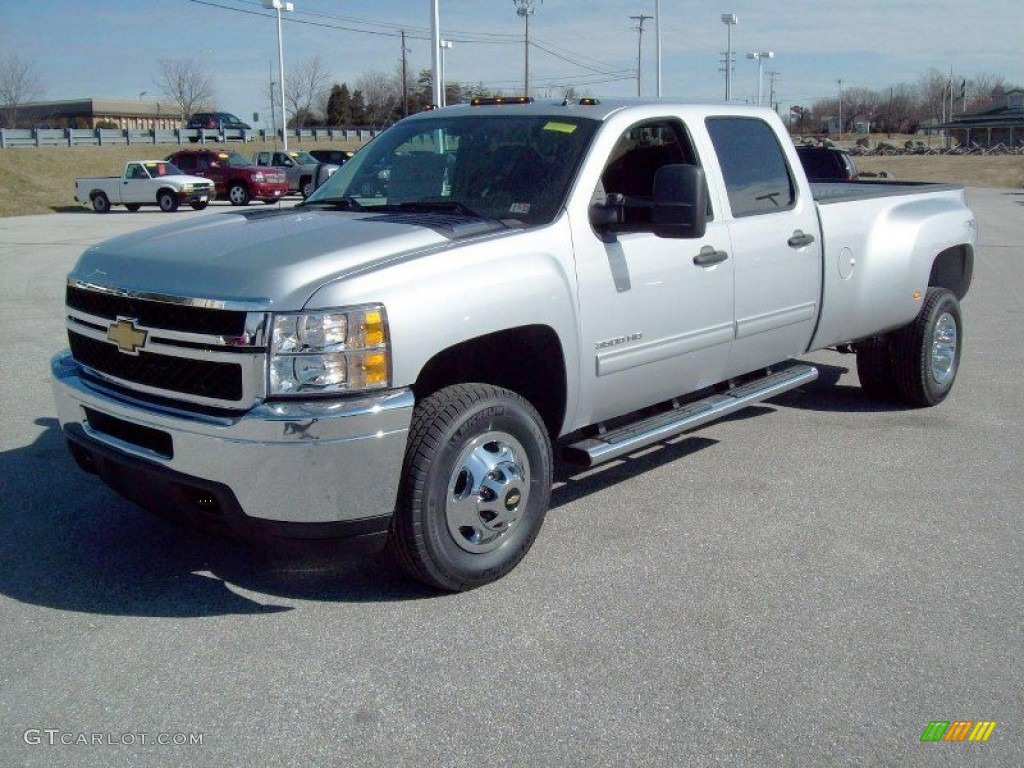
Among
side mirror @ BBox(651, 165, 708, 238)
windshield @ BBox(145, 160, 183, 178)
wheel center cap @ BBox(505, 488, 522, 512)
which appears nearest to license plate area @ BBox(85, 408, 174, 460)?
wheel center cap @ BBox(505, 488, 522, 512)

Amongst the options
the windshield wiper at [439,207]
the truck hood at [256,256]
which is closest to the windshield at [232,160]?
the windshield wiper at [439,207]

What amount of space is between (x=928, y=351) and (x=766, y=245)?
2.16m

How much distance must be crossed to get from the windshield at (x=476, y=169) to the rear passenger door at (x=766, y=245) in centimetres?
110

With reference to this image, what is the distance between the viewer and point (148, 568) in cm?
468

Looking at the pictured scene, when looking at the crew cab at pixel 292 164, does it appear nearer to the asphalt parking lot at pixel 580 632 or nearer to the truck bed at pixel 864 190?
the truck bed at pixel 864 190

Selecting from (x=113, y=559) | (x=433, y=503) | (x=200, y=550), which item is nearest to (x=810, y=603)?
(x=433, y=503)

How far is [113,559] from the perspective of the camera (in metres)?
4.77

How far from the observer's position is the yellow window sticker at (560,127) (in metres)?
5.13

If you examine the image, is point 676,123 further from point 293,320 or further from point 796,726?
point 796,726

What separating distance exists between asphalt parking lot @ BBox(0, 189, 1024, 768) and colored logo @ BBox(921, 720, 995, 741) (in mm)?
32

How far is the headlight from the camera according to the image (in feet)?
12.5

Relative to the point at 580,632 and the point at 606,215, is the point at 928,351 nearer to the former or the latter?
the point at 606,215

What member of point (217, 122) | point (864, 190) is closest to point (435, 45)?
point (864, 190)

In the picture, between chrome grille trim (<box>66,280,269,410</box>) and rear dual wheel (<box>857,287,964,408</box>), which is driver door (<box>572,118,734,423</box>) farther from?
rear dual wheel (<box>857,287,964,408</box>)
